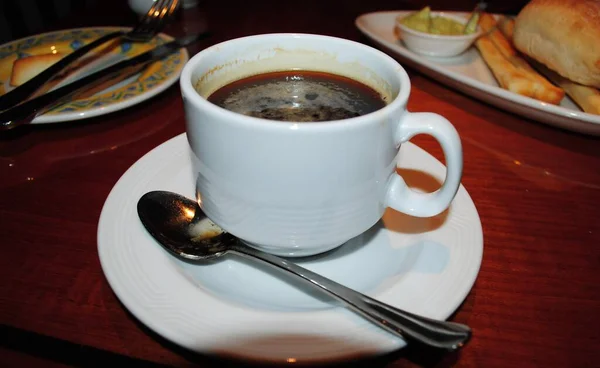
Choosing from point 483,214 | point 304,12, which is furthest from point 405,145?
point 304,12

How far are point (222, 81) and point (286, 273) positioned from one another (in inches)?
11.3

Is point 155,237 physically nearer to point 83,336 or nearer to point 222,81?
point 83,336

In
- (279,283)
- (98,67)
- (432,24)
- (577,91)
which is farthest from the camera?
(432,24)

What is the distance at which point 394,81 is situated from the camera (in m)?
0.56

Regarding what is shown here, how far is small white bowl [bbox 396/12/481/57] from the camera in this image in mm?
1206

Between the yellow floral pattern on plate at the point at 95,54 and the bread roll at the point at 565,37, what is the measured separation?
0.84 meters

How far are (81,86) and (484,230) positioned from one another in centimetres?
79

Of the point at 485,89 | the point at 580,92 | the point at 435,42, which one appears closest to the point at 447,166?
the point at 485,89

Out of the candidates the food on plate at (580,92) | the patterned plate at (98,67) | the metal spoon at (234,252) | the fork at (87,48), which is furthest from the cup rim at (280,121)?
the food on plate at (580,92)

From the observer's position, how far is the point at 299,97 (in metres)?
0.66

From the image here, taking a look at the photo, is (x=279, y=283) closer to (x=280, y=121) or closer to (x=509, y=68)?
(x=280, y=121)

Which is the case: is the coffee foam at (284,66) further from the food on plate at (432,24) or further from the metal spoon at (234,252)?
the food on plate at (432,24)

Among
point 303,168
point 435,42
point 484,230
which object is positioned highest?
point 303,168

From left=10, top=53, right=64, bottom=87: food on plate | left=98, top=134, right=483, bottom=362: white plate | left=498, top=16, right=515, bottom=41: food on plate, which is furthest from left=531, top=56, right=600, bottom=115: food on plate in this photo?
left=10, top=53, right=64, bottom=87: food on plate
